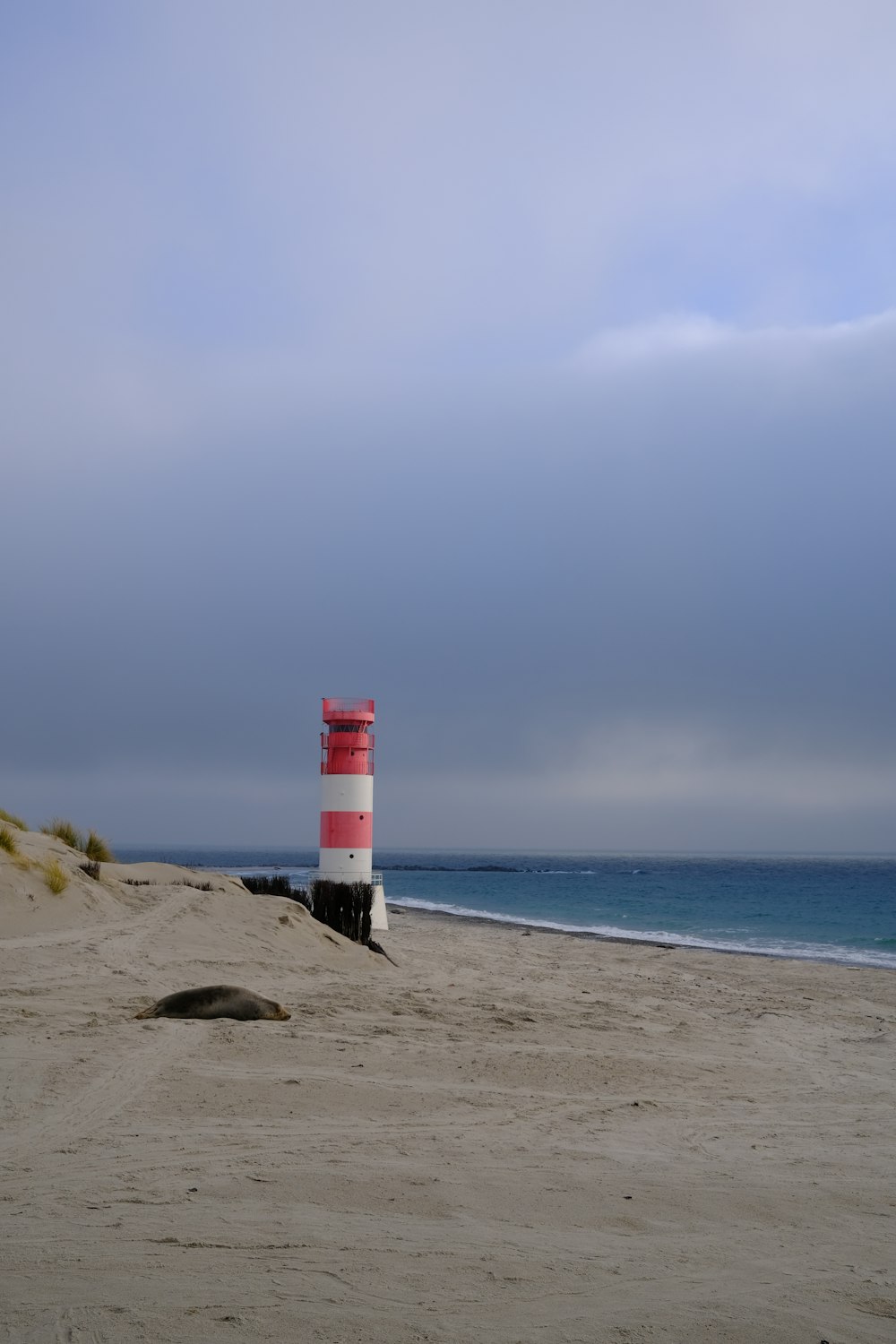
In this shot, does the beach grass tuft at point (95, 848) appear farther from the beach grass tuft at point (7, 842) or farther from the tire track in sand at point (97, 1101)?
the tire track in sand at point (97, 1101)

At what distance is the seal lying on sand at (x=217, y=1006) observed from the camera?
28.9 ft

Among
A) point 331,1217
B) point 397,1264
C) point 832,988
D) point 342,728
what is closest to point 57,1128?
point 331,1217

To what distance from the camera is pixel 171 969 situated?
36.2 ft

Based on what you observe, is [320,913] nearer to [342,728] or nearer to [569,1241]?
[342,728]

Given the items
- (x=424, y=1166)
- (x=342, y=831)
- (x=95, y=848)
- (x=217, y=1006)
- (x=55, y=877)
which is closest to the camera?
(x=424, y=1166)

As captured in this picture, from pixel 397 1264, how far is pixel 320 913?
1356 centimetres

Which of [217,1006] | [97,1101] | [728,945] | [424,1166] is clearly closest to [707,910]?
[728,945]

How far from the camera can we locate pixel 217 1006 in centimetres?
891

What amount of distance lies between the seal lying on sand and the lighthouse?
13746 mm

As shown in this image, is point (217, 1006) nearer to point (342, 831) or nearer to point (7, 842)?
point (7, 842)

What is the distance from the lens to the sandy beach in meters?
3.79

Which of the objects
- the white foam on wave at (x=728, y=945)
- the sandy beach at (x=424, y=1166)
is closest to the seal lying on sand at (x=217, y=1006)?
the sandy beach at (x=424, y=1166)

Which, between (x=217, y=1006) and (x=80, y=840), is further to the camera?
(x=80, y=840)

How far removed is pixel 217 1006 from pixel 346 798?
45.9ft
